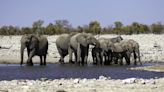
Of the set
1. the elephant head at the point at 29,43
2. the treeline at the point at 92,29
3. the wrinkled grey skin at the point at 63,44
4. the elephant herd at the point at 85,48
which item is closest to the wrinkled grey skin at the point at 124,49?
the elephant herd at the point at 85,48

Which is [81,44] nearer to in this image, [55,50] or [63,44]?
[63,44]

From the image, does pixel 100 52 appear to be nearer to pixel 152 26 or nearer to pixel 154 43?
pixel 154 43

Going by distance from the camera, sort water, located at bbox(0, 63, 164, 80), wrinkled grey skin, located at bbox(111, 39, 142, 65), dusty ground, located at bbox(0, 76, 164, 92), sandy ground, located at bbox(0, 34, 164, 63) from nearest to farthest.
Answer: dusty ground, located at bbox(0, 76, 164, 92) → water, located at bbox(0, 63, 164, 80) → wrinkled grey skin, located at bbox(111, 39, 142, 65) → sandy ground, located at bbox(0, 34, 164, 63)

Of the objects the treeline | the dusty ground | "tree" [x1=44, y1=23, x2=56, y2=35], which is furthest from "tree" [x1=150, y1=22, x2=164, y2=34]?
the dusty ground

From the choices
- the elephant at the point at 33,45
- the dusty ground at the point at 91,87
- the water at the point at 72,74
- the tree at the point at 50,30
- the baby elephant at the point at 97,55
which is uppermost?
the tree at the point at 50,30

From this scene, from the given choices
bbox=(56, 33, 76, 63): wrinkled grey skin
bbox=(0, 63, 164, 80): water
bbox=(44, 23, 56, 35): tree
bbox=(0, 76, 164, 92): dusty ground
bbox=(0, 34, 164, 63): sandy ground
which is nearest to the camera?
bbox=(0, 76, 164, 92): dusty ground

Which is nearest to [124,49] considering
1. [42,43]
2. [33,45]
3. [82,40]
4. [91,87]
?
[82,40]

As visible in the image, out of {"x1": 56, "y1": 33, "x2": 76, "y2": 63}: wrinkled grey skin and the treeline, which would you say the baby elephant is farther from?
the treeline

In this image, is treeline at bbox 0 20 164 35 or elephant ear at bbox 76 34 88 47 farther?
treeline at bbox 0 20 164 35

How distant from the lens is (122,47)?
1623 inches

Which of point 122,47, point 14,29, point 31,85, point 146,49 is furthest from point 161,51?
point 14,29

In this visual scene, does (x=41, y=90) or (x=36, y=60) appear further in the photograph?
(x=36, y=60)

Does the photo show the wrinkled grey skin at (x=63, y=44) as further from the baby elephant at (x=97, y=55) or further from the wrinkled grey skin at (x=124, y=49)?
the wrinkled grey skin at (x=124, y=49)

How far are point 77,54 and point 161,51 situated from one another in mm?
14268
